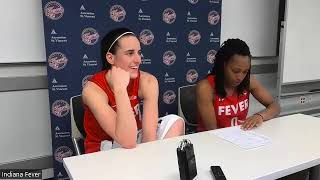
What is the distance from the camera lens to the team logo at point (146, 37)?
276cm

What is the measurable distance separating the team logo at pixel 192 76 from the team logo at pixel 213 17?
1.69 feet

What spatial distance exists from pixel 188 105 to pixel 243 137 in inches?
35.6

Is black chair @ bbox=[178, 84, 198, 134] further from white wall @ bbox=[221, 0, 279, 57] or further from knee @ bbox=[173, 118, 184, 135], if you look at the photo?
white wall @ bbox=[221, 0, 279, 57]

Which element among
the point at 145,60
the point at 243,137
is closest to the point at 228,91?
the point at 243,137

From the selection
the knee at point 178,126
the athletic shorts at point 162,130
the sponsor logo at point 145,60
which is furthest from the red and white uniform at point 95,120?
the sponsor logo at point 145,60

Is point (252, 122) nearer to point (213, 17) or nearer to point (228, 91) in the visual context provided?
point (228, 91)

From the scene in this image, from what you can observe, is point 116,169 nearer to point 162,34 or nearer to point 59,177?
point 59,177

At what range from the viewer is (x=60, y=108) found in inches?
98.4

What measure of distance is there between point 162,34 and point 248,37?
117 centimetres

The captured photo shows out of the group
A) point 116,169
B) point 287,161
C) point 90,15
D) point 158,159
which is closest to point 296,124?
point 287,161

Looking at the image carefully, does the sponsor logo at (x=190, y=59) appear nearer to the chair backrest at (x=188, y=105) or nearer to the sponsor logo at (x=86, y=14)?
the chair backrest at (x=188, y=105)

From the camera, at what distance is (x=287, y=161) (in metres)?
1.26

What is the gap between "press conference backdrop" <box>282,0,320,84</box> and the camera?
322cm

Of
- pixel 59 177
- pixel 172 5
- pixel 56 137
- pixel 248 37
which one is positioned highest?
pixel 172 5
